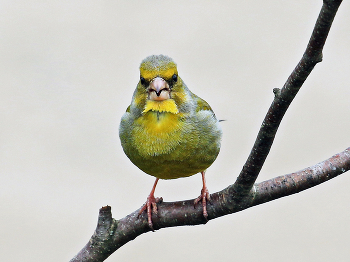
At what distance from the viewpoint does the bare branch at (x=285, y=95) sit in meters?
1.66

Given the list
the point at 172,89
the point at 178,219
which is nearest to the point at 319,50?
the point at 172,89

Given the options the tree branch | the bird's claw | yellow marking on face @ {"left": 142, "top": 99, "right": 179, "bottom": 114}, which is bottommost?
the tree branch

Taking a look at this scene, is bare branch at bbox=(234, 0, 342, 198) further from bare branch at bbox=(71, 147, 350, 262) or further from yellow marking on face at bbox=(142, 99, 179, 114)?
yellow marking on face at bbox=(142, 99, 179, 114)

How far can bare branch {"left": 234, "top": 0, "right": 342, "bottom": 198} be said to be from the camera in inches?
65.2

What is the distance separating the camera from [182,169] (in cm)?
295

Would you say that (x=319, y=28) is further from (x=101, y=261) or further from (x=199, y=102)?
(x=101, y=261)

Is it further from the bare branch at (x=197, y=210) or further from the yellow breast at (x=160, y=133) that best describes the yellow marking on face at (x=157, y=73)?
the bare branch at (x=197, y=210)

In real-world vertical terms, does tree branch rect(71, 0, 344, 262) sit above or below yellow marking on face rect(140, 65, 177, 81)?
below

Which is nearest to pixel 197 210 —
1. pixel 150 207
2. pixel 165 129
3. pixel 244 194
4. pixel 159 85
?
pixel 150 207

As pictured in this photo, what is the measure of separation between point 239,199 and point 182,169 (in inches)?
19.8

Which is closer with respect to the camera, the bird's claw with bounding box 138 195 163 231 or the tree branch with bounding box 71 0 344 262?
the tree branch with bounding box 71 0 344 262

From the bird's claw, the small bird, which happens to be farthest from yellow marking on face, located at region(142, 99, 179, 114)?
the bird's claw

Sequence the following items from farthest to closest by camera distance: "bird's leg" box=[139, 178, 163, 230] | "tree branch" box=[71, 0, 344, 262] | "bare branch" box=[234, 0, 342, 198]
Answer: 1. "bird's leg" box=[139, 178, 163, 230]
2. "tree branch" box=[71, 0, 344, 262]
3. "bare branch" box=[234, 0, 342, 198]

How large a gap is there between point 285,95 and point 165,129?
3.50ft
